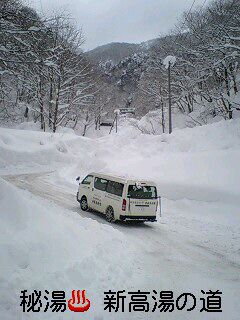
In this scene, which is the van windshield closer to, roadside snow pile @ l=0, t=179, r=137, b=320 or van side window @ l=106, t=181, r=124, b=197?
van side window @ l=106, t=181, r=124, b=197

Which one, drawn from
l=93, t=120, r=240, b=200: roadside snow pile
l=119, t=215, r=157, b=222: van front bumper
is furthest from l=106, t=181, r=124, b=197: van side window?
l=93, t=120, r=240, b=200: roadside snow pile

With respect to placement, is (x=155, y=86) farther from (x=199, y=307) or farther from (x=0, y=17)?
(x=199, y=307)

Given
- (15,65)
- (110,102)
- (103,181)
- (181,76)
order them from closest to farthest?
1. (15,65)
2. (103,181)
3. (181,76)
4. (110,102)

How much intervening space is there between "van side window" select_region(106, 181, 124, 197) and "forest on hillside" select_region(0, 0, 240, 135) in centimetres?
494

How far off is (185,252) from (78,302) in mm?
5281

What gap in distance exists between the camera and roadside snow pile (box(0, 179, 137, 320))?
5.32 m

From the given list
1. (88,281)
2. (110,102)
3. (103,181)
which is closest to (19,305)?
(88,281)

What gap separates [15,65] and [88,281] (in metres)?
7.56

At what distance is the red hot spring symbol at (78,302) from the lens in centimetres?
550

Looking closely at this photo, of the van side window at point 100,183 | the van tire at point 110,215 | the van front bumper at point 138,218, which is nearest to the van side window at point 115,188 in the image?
the van side window at point 100,183

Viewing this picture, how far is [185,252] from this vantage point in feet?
33.2

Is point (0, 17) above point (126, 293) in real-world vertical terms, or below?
above

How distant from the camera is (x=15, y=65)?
10664 millimetres

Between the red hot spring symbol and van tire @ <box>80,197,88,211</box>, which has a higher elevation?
the red hot spring symbol
